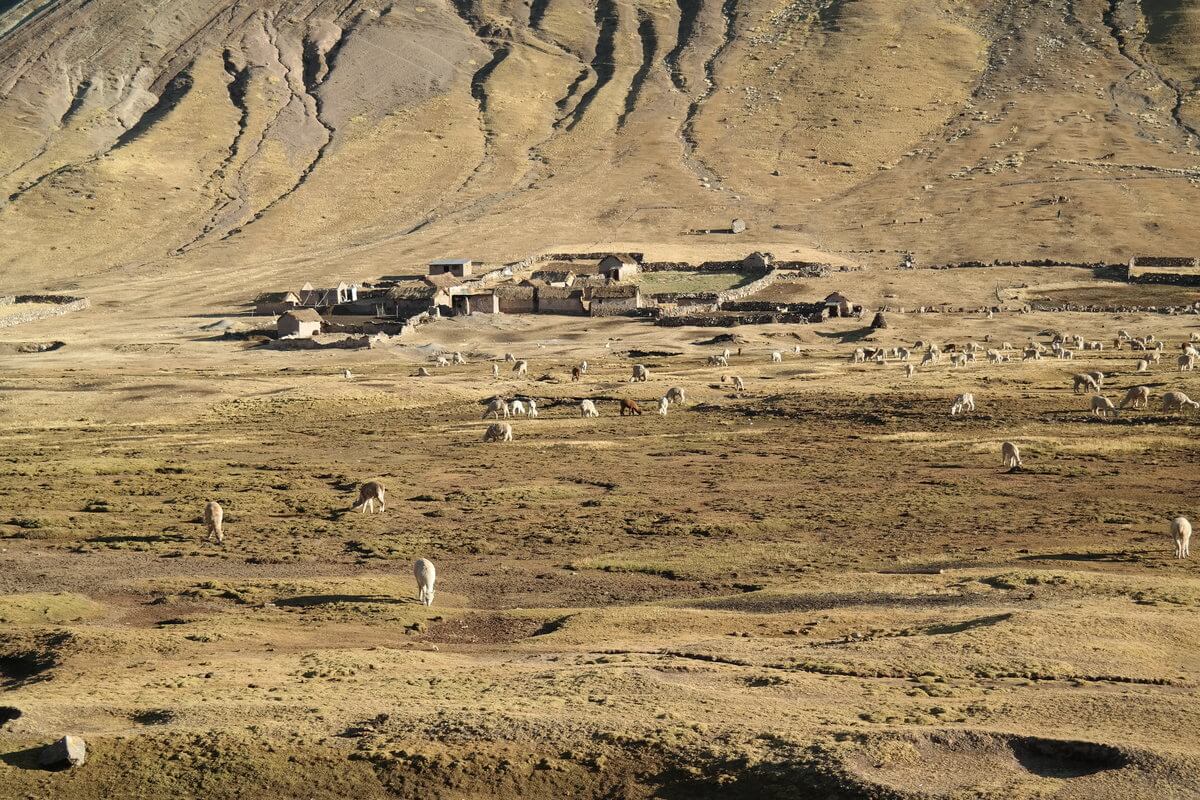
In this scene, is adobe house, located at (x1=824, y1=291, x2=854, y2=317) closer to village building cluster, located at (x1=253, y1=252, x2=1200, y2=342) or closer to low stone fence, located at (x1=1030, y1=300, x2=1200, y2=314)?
village building cluster, located at (x1=253, y1=252, x2=1200, y2=342)

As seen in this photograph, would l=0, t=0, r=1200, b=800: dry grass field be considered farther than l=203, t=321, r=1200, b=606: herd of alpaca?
No

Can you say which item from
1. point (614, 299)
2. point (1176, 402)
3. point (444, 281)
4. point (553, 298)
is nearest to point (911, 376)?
point (1176, 402)

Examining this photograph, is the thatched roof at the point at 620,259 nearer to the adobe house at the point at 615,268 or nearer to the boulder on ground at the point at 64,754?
the adobe house at the point at 615,268

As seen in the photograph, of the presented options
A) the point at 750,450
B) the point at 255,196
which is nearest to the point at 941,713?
the point at 750,450

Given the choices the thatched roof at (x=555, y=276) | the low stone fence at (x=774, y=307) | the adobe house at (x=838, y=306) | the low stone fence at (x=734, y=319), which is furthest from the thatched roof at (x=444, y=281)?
the adobe house at (x=838, y=306)

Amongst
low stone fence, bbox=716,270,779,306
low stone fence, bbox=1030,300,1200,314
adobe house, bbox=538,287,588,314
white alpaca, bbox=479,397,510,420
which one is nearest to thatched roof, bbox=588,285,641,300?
adobe house, bbox=538,287,588,314

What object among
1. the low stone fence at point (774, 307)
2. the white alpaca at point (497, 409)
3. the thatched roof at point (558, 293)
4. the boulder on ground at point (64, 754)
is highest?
the thatched roof at point (558, 293)

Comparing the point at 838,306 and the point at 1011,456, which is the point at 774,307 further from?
the point at 1011,456

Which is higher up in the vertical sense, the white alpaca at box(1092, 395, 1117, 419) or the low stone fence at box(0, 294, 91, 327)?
the low stone fence at box(0, 294, 91, 327)
